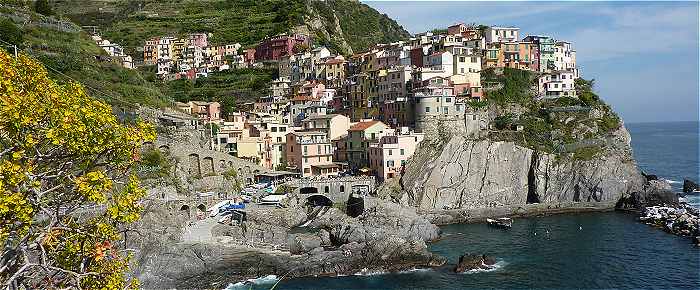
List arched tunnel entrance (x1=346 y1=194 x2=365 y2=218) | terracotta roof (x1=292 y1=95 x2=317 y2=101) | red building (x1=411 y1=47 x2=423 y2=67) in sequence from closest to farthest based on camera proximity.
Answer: arched tunnel entrance (x1=346 y1=194 x2=365 y2=218) → terracotta roof (x1=292 y1=95 x2=317 y2=101) → red building (x1=411 y1=47 x2=423 y2=67)

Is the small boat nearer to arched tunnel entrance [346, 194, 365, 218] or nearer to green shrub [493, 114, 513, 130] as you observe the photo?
arched tunnel entrance [346, 194, 365, 218]

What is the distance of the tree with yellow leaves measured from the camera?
30.7ft

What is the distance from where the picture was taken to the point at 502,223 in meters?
46.5

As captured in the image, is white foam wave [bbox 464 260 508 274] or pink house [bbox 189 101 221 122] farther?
pink house [bbox 189 101 221 122]

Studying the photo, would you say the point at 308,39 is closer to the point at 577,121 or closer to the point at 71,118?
the point at 577,121

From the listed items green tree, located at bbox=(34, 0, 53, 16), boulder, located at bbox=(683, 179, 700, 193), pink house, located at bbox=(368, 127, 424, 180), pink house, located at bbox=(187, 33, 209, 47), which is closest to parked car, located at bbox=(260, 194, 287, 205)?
pink house, located at bbox=(368, 127, 424, 180)

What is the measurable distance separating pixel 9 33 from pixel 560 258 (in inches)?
1887

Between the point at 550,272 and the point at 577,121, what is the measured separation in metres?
29.5

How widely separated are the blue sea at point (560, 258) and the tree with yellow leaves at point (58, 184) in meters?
22.8

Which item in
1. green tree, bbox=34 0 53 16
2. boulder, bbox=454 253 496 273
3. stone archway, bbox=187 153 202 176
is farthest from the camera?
green tree, bbox=34 0 53 16

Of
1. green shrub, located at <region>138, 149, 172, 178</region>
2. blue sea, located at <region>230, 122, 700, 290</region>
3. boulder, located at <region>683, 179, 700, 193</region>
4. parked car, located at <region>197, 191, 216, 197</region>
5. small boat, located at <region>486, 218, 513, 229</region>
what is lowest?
blue sea, located at <region>230, 122, 700, 290</region>

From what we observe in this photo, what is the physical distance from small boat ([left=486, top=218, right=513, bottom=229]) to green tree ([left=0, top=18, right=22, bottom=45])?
42.4 m

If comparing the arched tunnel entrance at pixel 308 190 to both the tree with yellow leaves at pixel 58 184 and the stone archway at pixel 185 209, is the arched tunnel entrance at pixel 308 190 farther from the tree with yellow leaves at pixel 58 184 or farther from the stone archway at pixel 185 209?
the tree with yellow leaves at pixel 58 184

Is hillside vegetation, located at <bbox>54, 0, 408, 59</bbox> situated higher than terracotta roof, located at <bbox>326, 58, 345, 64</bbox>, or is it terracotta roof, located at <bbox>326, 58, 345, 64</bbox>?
hillside vegetation, located at <bbox>54, 0, 408, 59</bbox>
